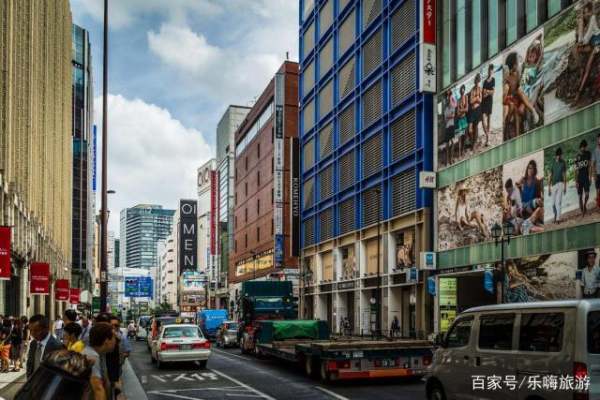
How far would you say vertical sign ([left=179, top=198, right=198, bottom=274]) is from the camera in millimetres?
185125

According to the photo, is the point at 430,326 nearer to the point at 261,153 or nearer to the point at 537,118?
the point at 537,118

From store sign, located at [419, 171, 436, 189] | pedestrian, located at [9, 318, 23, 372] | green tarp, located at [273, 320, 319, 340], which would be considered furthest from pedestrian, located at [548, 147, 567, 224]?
pedestrian, located at [9, 318, 23, 372]

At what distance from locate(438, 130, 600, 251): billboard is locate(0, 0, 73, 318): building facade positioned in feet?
75.2

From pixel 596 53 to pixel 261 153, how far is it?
212 ft

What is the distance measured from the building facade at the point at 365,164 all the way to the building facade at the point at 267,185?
7214mm

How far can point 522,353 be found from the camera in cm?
977

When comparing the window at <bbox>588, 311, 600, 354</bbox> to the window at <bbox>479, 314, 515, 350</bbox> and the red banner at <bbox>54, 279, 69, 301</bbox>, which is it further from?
the red banner at <bbox>54, 279, 69, 301</bbox>

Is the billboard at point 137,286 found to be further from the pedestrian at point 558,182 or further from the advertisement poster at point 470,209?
the pedestrian at point 558,182

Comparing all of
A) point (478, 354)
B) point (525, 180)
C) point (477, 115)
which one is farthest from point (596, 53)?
point (478, 354)

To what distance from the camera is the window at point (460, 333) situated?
11.3m

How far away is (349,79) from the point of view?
58.8m

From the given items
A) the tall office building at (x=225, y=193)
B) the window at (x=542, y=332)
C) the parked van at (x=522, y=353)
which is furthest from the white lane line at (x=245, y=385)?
the tall office building at (x=225, y=193)

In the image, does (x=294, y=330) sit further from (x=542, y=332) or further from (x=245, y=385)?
(x=542, y=332)

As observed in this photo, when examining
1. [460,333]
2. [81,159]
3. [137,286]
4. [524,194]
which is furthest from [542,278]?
[81,159]
